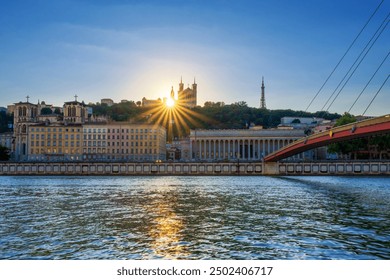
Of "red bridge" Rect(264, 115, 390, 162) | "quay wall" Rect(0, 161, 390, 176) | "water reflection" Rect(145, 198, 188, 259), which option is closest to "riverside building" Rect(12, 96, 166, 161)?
"quay wall" Rect(0, 161, 390, 176)

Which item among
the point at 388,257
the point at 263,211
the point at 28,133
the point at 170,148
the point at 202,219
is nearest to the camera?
the point at 388,257

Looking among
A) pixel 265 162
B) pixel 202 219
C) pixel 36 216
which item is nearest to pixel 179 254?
pixel 202 219

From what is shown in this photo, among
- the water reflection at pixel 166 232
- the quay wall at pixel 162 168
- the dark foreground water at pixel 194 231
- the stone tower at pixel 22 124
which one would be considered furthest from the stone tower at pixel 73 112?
the water reflection at pixel 166 232

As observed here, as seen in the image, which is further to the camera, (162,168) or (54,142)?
(54,142)

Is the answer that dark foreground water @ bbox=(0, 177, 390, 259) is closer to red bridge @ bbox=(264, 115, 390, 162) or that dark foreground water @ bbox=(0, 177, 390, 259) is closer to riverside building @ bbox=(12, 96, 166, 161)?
red bridge @ bbox=(264, 115, 390, 162)

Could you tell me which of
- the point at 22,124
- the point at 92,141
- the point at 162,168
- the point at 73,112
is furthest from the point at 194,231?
the point at 73,112

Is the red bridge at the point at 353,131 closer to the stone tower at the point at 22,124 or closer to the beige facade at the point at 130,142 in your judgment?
the beige facade at the point at 130,142

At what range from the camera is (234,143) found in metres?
158

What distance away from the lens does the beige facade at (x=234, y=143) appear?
155625mm

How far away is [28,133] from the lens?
12369 cm

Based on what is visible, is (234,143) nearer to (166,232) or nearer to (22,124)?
(22,124)
